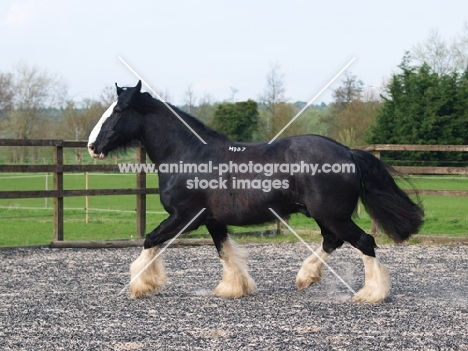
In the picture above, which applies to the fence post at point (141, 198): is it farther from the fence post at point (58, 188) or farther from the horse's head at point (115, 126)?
the horse's head at point (115, 126)

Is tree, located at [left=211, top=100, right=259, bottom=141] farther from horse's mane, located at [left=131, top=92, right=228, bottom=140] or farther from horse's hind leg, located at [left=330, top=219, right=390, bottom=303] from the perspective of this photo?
horse's hind leg, located at [left=330, top=219, right=390, bottom=303]

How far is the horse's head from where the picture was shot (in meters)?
6.12

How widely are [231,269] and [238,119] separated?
20.3 m

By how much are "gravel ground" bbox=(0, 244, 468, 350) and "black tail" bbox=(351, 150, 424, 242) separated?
63cm

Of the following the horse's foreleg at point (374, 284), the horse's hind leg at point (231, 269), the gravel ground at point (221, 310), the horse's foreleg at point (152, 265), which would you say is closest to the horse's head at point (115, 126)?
the horse's foreleg at point (152, 265)

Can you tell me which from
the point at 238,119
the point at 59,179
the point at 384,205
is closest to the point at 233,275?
the point at 384,205

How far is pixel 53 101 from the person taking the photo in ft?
108

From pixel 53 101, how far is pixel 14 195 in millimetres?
24862

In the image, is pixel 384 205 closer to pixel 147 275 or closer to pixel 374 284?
pixel 374 284

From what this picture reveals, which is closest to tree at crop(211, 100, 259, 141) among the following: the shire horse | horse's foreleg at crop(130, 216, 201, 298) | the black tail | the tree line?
the tree line

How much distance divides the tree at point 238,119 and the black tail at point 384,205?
18.9 metres

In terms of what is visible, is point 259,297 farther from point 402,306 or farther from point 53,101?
point 53,101

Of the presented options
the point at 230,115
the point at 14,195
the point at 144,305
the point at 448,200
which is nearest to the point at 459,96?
the point at 448,200

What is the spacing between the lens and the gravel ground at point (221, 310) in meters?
4.33
